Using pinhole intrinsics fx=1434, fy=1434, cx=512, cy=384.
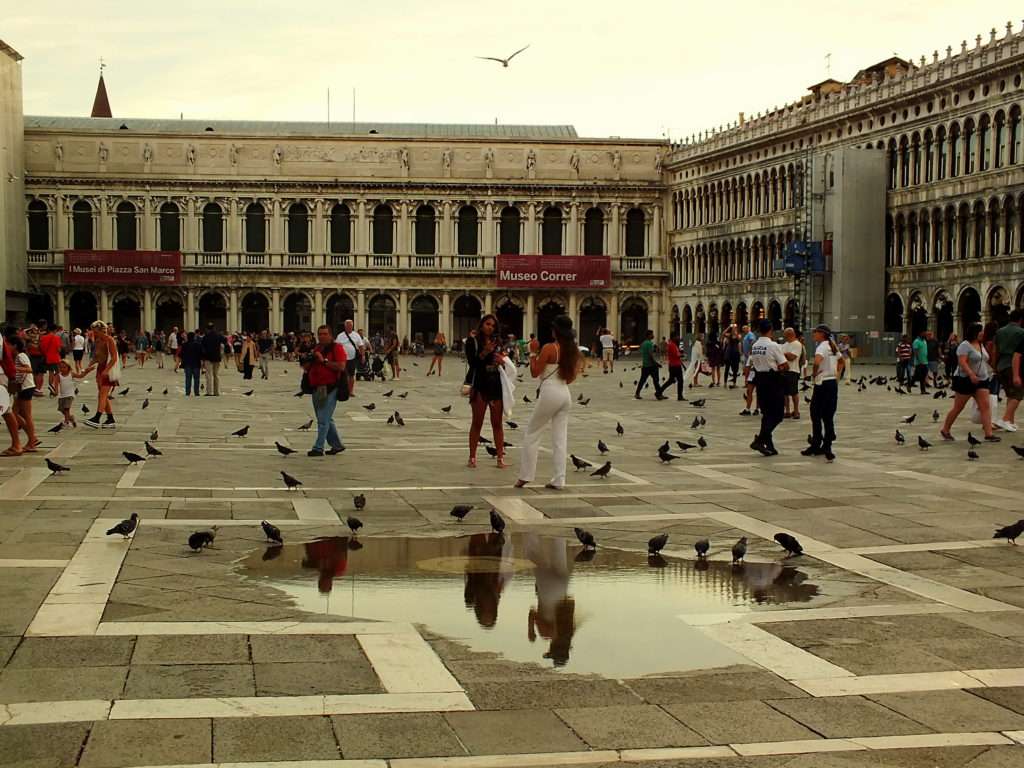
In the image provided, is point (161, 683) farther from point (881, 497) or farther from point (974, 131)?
point (974, 131)

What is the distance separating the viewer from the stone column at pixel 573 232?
71688 mm

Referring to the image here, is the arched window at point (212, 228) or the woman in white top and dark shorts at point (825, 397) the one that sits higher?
the arched window at point (212, 228)

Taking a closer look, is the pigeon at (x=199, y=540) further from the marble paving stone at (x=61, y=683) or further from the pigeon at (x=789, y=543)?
the pigeon at (x=789, y=543)

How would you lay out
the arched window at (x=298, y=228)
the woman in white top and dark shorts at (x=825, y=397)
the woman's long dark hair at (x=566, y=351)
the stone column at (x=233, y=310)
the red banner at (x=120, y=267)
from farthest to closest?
the arched window at (x=298, y=228), the stone column at (x=233, y=310), the red banner at (x=120, y=267), the woman in white top and dark shorts at (x=825, y=397), the woman's long dark hair at (x=566, y=351)

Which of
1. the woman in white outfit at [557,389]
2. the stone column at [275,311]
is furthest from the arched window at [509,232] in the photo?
the woman in white outfit at [557,389]

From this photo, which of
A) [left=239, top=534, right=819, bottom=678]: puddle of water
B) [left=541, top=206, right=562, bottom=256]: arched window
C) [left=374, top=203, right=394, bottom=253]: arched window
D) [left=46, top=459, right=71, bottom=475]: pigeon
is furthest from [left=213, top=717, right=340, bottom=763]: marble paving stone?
[left=374, top=203, right=394, bottom=253]: arched window

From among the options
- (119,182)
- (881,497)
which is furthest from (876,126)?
(881,497)

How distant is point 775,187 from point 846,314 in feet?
33.3

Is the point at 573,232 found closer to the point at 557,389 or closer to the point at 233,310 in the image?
the point at 233,310

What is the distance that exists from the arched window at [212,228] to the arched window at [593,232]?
59.7 feet

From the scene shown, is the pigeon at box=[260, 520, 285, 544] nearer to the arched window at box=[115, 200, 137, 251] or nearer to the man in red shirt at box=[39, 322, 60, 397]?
the man in red shirt at box=[39, 322, 60, 397]

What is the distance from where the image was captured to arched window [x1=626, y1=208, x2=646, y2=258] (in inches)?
2849

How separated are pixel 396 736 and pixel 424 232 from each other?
6855 cm

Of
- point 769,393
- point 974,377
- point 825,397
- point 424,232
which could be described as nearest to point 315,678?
point 825,397
